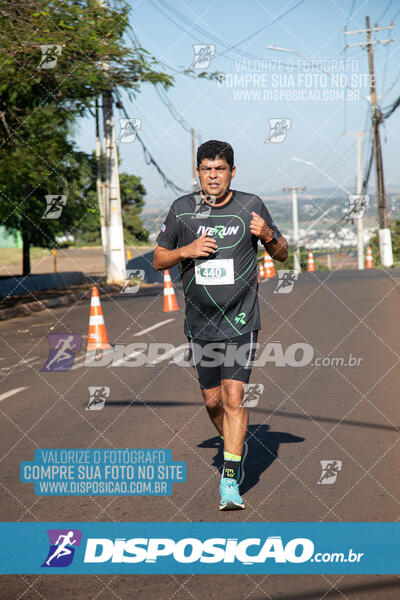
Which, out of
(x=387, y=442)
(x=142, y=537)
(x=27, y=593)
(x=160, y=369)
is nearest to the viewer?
(x=27, y=593)

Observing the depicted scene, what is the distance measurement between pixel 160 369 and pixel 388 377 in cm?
288

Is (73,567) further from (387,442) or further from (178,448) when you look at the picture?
(387,442)

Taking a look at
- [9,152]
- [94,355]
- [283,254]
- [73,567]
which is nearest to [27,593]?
[73,567]

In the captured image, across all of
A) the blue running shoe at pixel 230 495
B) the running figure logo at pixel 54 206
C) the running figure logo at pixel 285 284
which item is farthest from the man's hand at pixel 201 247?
the running figure logo at pixel 54 206

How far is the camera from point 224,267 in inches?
196

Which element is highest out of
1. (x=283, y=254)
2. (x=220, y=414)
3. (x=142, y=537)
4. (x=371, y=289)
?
(x=283, y=254)

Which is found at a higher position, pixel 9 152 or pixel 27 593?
pixel 9 152

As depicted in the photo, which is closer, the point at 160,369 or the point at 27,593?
the point at 27,593

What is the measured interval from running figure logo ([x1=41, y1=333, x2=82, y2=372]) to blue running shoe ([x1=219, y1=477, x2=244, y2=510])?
234 inches

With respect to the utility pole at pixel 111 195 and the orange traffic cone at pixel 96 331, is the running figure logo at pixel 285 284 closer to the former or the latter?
the utility pole at pixel 111 195

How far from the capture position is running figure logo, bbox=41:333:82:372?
10.9 meters

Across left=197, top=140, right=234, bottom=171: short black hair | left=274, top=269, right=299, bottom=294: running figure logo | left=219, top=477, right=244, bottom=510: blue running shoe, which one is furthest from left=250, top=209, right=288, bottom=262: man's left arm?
left=274, top=269, right=299, bottom=294: running figure logo

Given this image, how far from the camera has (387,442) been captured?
20.7ft

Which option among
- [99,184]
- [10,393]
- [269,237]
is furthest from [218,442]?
[99,184]
